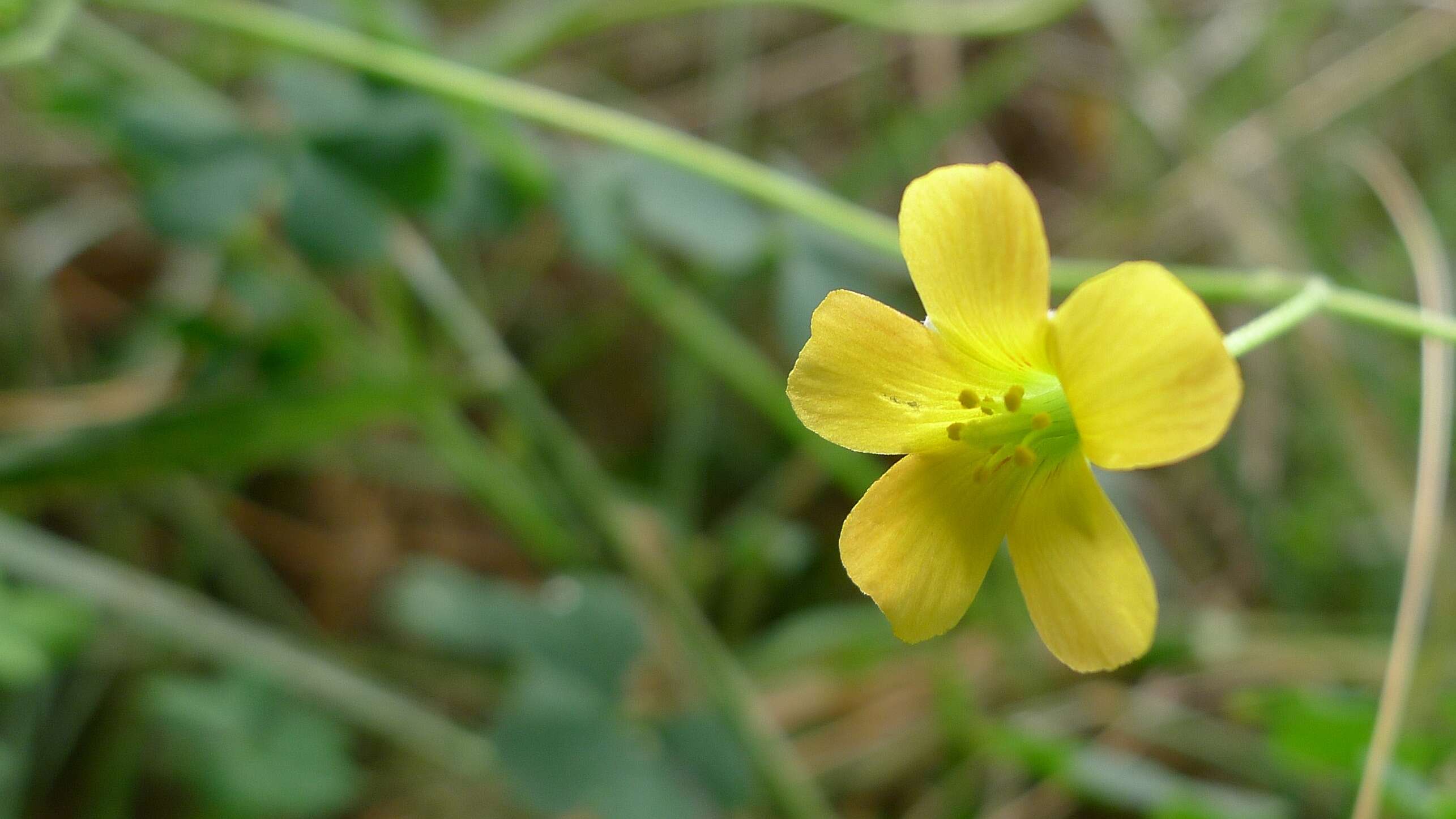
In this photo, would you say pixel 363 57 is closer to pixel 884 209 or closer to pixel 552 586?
pixel 552 586

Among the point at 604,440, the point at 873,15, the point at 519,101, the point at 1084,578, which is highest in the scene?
the point at 873,15

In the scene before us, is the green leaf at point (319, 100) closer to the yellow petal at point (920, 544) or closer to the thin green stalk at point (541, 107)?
the thin green stalk at point (541, 107)

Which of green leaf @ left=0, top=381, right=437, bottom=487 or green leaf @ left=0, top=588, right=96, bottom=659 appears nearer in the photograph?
green leaf @ left=0, top=588, right=96, bottom=659

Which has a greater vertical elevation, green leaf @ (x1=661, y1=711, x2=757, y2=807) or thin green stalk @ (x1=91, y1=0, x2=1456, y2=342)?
thin green stalk @ (x1=91, y1=0, x2=1456, y2=342)

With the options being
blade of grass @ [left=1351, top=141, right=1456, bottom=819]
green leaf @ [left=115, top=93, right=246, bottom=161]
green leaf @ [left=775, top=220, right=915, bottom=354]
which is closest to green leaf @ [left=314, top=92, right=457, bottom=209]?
green leaf @ [left=115, top=93, right=246, bottom=161]

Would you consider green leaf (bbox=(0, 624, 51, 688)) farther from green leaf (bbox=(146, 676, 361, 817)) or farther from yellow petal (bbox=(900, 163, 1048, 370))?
yellow petal (bbox=(900, 163, 1048, 370))

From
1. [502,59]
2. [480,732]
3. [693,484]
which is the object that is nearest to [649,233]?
[502,59]

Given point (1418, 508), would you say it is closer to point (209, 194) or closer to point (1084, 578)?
point (1084, 578)

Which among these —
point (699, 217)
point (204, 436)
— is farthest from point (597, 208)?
point (204, 436)
